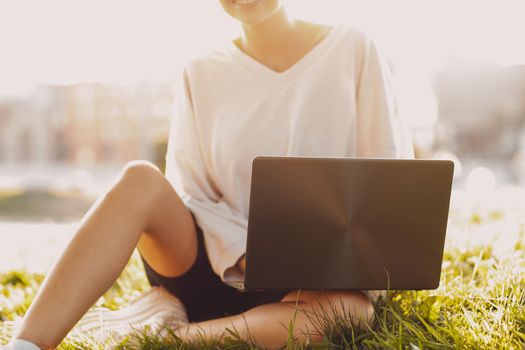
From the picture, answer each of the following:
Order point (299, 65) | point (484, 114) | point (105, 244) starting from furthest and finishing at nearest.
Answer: point (484, 114) < point (299, 65) < point (105, 244)

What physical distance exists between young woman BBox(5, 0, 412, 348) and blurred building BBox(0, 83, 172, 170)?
1104 centimetres

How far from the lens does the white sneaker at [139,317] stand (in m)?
1.72

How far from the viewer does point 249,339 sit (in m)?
1.59

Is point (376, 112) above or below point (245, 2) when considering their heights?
below

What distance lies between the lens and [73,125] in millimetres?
16219

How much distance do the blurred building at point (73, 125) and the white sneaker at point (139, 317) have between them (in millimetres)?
11131

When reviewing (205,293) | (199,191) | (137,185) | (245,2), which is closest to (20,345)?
(137,185)

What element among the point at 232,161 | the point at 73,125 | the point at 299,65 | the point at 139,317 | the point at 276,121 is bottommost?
the point at 73,125

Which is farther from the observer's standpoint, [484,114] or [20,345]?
[484,114]

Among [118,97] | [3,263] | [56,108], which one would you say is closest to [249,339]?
[3,263]

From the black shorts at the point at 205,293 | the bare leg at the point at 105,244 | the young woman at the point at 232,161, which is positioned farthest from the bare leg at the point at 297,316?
the bare leg at the point at 105,244

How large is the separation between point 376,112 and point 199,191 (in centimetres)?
55

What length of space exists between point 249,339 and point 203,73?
2.76ft

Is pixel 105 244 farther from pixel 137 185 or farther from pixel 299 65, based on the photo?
pixel 299 65
